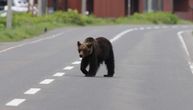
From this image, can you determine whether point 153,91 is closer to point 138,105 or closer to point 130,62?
point 138,105

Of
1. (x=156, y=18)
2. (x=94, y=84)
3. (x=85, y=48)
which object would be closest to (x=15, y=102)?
(x=94, y=84)

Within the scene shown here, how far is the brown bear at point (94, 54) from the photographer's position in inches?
612

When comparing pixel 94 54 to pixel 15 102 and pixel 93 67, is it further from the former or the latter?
pixel 15 102

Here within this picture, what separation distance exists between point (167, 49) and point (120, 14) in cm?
5267

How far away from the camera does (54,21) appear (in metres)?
58.8

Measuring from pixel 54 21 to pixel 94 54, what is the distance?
43.0 m

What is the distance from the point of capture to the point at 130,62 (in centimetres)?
2194

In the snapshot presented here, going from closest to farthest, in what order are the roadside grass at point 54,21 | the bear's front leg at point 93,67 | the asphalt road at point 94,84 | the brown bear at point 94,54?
the asphalt road at point 94,84 → the brown bear at point 94,54 → the bear's front leg at point 93,67 → the roadside grass at point 54,21

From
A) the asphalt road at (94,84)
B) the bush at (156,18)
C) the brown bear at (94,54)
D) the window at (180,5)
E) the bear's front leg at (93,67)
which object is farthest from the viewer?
the window at (180,5)

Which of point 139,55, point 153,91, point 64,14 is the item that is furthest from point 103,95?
point 64,14

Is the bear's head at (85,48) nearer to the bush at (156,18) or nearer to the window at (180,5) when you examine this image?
the bush at (156,18)

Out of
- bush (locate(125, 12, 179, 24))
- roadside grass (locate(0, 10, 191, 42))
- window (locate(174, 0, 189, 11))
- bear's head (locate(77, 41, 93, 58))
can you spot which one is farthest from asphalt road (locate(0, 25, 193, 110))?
window (locate(174, 0, 189, 11))

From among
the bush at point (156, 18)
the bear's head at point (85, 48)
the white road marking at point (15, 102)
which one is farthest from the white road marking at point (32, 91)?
the bush at point (156, 18)

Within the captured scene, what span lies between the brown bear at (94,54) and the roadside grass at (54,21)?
67.0 ft
